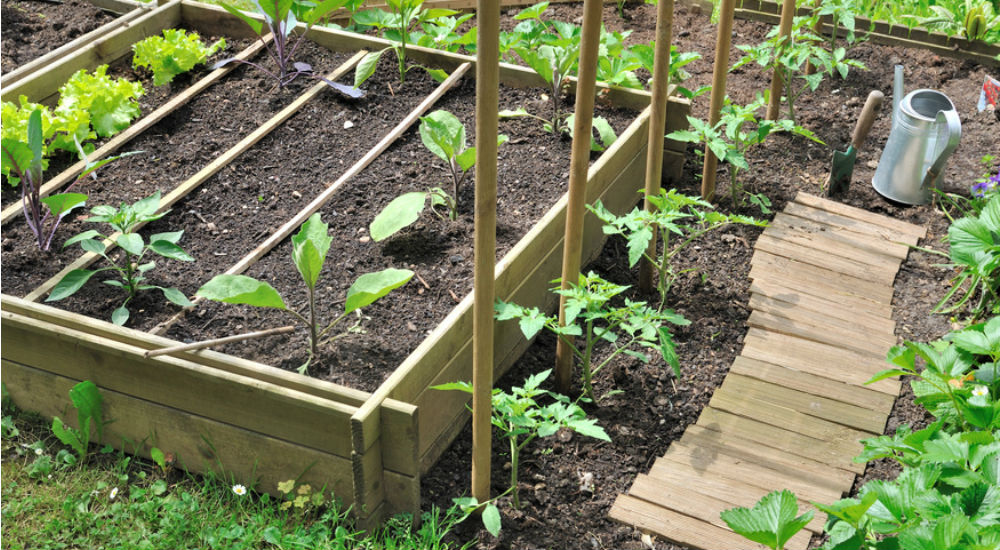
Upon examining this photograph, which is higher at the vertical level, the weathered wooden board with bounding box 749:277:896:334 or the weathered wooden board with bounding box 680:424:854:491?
the weathered wooden board with bounding box 749:277:896:334

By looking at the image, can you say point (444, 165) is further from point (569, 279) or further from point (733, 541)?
point (733, 541)

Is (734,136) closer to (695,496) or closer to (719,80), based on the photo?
(719,80)

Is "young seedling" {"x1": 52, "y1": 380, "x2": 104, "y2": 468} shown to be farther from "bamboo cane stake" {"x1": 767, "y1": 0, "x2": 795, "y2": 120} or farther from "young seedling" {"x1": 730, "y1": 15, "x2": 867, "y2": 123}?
"bamboo cane stake" {"x1": 767, "y1": 0, "x2": 795, "y2": 120}

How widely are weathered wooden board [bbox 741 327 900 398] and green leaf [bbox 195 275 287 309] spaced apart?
5.17 feet

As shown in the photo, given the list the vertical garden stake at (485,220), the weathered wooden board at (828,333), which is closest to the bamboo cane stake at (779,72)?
the weathered wooden board at (828,333)

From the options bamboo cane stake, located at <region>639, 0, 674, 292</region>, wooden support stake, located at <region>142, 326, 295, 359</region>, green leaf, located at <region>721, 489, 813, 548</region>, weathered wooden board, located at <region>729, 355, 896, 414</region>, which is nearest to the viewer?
green leaf, located at <region>721, 489, 813, 548</region>

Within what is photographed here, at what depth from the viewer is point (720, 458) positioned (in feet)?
10.2

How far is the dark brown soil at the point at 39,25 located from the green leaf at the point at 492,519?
3006mm

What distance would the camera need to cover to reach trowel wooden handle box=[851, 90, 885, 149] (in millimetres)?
4227

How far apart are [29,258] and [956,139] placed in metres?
3.26

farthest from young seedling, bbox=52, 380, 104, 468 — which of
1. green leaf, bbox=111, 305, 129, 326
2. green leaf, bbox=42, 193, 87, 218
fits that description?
green leaf, bbox=42, 193, 87, 218

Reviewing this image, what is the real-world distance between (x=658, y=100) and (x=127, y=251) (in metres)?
1.65

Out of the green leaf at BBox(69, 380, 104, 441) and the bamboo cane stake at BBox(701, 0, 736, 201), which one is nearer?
the green leaf at BBox(69, 380, 104, 441)

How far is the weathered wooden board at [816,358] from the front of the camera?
3432 millimetres
